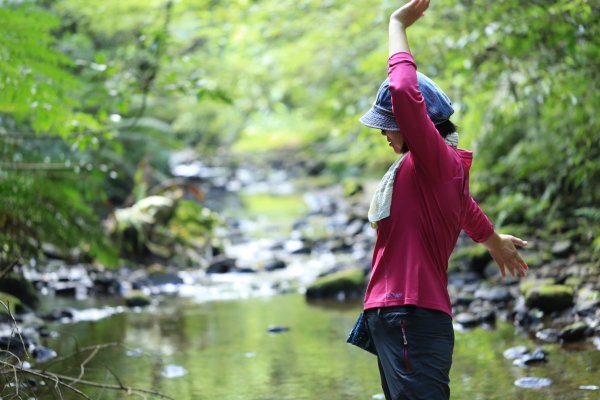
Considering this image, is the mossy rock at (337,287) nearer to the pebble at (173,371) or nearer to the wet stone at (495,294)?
the wet stone at (495,294)

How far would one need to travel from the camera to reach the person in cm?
265

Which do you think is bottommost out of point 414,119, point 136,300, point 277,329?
point 136,300

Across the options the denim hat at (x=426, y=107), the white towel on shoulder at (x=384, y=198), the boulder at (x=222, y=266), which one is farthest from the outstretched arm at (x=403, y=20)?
the boulder at (x=222, y=266)

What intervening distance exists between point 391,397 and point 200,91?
431cm

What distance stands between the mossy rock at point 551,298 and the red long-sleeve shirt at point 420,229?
174 inches

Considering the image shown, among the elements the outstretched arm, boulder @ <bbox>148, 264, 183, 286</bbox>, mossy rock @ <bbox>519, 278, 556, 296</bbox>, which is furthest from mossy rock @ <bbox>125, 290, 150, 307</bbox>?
the outstretched arm

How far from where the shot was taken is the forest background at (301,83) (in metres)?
6.11

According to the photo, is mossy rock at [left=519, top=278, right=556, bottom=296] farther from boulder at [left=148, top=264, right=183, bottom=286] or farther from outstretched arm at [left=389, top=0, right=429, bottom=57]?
outstretched arm at [left=389, top=0, right=429, bottom=57]

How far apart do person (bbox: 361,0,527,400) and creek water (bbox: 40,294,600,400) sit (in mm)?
2257

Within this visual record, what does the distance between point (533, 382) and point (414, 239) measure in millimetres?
2629

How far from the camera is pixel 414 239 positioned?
272 cm

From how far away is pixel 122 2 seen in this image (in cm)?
1130

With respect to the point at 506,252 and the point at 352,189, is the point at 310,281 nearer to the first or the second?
the point at 506,252

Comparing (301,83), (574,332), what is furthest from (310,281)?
(301,83)
